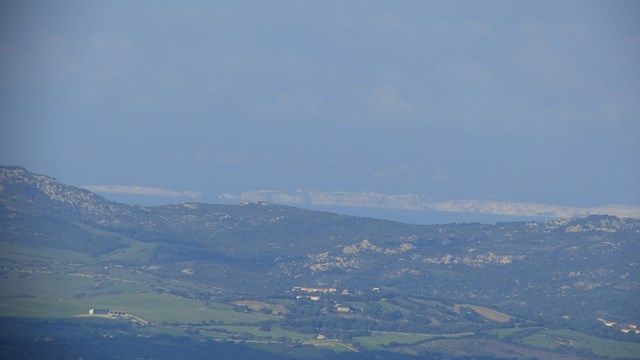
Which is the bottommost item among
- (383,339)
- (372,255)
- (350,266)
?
(383,339)

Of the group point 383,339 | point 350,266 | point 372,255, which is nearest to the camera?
point 383,339

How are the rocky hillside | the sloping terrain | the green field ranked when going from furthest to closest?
the rocky hillside
the sloping terrain
the green field

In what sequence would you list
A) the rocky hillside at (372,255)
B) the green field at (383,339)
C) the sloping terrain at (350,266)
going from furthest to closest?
the rocky hillside at (372,255)
the sloping terrain at (350,266)
the green field at (383,339)

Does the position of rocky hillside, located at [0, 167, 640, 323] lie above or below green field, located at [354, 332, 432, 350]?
above

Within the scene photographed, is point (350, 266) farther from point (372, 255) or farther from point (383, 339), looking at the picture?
point (383, 339)

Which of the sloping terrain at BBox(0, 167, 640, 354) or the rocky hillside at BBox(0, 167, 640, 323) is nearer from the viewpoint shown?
the sloping terrain at BBox(0, 167, 640, 354)

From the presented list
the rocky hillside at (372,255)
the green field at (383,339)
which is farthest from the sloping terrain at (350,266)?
the green field at (383,339)

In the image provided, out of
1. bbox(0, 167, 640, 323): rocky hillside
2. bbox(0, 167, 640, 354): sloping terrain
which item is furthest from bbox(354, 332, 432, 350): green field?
bbox(0, 167, 640, 323): rocky hillside

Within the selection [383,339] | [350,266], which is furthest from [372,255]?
[383,339]

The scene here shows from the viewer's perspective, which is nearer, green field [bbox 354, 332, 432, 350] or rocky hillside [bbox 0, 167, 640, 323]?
green field [bbox 354, 332, 432, 350]

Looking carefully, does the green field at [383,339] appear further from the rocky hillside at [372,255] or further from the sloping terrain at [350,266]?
the rocky hillside at [372,255]

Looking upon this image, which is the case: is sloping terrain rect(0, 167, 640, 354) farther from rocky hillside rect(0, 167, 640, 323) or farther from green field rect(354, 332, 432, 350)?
green field rect(354, 332, 432, 350)

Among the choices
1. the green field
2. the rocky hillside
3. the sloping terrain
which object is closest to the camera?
the green field
